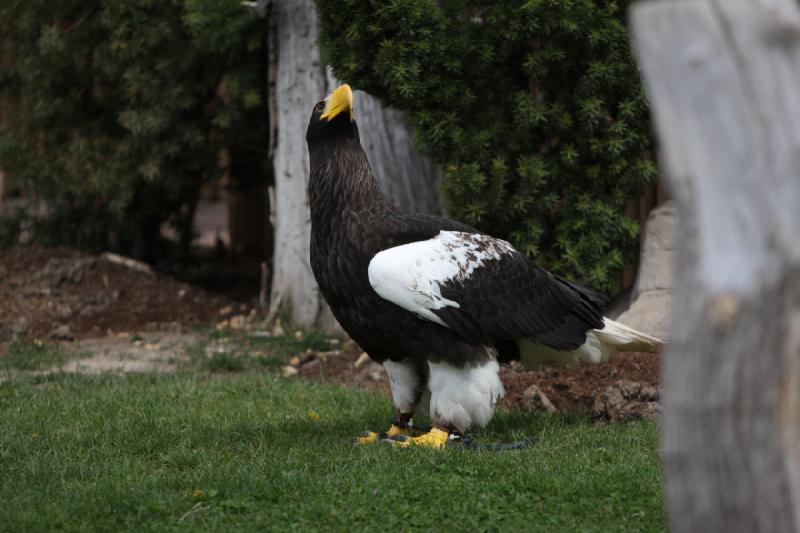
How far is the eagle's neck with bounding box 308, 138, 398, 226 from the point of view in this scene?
5152mm

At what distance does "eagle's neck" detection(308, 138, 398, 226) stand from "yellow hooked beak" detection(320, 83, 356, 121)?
0.14 m

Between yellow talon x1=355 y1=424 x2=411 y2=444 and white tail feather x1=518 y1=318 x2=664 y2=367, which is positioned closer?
yellow talon x1=355 y1=424 x2=411 y2=444

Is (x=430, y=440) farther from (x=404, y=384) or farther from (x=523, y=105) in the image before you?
(x=523, y=105)

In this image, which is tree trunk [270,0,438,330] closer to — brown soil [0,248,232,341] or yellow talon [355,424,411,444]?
brown soil [0,248,232,341]

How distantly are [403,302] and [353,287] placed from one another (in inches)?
10.6

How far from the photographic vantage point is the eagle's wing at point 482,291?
4.82 m

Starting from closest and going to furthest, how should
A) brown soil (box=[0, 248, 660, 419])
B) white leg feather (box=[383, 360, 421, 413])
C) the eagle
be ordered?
the eagle, white leg feather (box=[383, 360, 421, 413]), brown soil (box=[0, 248, 660, 419])

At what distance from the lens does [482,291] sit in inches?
201

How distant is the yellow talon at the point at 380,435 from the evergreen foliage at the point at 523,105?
2.03m

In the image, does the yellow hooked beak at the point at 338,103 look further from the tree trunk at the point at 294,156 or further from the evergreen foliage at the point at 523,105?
the tree trunk at the point at 294,156

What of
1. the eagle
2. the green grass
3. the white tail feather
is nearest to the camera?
the green grass

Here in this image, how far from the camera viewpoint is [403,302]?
481cm

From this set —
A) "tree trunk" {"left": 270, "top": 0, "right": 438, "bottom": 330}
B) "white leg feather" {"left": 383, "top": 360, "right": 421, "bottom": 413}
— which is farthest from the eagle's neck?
"tree trunk" {"left": 270, "top": 0, "right": 438, "bottom": 330}

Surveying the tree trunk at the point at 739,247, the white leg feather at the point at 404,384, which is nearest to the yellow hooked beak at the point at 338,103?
the white leg feather at the point at 404,384
